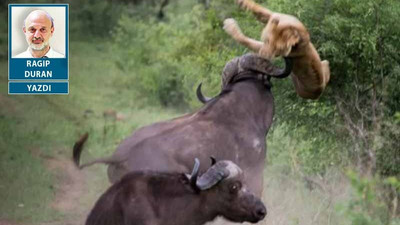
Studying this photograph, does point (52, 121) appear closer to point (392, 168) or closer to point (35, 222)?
point (35, 222)

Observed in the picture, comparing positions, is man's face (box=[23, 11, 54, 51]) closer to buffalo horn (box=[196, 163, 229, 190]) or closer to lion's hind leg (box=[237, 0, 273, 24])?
lion's hind leg (box=[237, 0, 273, 24])

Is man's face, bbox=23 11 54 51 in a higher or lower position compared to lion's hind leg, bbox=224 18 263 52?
lower

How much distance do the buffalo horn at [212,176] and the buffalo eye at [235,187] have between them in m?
0.15

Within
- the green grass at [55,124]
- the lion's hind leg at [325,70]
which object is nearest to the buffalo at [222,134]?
the lion's hind leg at [325,70]

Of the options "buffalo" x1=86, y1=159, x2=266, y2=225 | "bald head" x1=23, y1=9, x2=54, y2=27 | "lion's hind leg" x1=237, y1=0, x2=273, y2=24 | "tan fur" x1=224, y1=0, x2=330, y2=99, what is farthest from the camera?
"bald head" x1=23, y1=9, x2=54, y2=27

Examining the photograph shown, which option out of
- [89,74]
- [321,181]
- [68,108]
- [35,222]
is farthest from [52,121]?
[321,181]

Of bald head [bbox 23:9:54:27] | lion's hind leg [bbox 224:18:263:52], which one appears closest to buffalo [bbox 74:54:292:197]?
lion's hind leg [bbox 224:18:263:52]

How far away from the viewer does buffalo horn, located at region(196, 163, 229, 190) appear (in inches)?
411

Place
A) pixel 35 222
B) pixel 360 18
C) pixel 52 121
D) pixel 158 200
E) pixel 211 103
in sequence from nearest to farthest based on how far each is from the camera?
pixel 158 200 → pixel 211 103 → pixel 360 18 → pixel 35 222 → pixel 52 121

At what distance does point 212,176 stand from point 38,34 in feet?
12.4

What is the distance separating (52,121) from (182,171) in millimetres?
10162

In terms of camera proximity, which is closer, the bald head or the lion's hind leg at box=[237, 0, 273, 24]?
the lion's hind leg at box=[237, 0, 273, 24]

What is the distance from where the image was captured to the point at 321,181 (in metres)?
14.3

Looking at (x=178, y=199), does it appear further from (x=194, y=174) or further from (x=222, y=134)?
(x=222, y=134)
